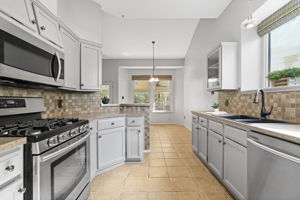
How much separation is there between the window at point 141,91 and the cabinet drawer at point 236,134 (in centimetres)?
555

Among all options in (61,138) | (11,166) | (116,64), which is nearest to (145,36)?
(116,64)

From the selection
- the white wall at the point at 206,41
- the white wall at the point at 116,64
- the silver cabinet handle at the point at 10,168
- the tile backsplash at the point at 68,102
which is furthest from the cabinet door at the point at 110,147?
the white wall at the point at 116,64

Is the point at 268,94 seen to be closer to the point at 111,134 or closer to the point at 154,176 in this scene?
the point at 154,176

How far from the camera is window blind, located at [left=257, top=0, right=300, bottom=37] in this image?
1768 mm

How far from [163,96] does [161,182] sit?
5.37m

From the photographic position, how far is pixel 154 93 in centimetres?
733

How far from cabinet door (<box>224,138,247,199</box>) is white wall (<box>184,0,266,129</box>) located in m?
1.48

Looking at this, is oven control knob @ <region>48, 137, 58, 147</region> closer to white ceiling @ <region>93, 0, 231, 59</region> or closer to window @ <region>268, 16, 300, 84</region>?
white ceiling @ <region>93, 0, 231, 59</region>

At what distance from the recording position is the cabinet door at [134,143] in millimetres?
2770

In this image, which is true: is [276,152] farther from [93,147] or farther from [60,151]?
[93,147]

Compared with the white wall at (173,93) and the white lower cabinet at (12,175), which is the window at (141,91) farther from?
the white lower cabinet at (12,175)

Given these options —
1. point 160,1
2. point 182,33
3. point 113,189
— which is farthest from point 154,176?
point 182,33

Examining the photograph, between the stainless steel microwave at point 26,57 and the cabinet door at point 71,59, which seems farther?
the cabinet door at point 71,59

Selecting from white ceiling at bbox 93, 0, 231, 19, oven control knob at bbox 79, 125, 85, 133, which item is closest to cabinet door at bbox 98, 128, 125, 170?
oven control knob at bbox 79, 125, 85, 133
